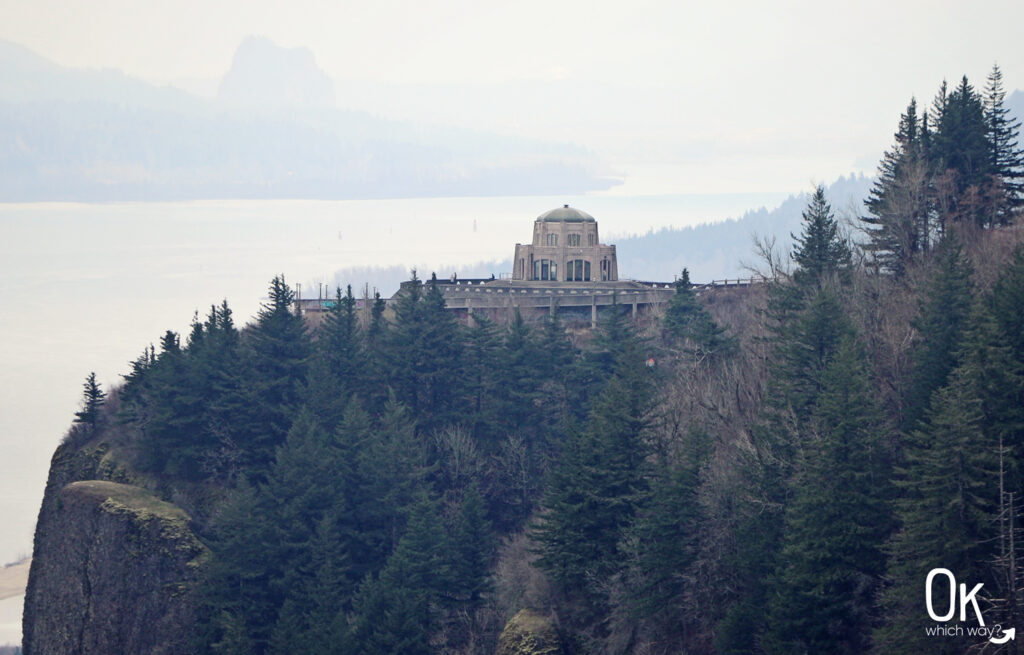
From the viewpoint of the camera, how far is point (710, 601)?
121ft

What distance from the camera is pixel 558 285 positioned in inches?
2931

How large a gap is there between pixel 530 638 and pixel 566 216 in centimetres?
4548

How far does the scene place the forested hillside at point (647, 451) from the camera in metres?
31.9

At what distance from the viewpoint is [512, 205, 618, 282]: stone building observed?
8006 centimetres

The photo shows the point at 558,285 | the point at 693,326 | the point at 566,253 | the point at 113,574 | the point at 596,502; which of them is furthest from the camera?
the point at 566,253

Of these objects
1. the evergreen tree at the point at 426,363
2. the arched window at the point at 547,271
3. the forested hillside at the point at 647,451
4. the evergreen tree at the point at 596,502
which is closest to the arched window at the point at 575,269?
the arched window at the point at 547,271

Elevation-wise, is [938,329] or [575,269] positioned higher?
[575,269]

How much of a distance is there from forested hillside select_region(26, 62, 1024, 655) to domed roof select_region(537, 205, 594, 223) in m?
15.8

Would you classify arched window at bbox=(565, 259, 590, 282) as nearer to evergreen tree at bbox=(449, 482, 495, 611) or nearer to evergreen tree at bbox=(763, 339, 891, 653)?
evergreen tree at bbox=(449, 482, 495, 611)

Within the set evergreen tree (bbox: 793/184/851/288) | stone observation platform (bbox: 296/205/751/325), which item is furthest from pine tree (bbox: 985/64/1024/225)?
stone observation platform (bbox: 296/205/751/325)

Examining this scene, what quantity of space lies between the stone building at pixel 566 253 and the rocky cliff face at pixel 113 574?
33.2 m

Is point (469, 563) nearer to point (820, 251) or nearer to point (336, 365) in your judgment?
point (336, 365)

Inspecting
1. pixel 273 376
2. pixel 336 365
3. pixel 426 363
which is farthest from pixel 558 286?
pixel 273 376

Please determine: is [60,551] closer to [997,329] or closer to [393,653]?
[393,653]
